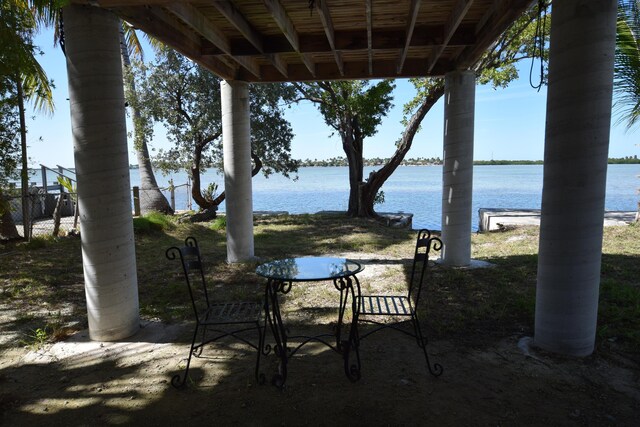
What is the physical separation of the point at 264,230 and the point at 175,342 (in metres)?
7.52

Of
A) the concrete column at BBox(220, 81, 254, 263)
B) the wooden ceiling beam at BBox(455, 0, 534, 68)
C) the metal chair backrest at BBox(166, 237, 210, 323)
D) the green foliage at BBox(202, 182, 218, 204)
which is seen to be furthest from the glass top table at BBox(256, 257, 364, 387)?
the green foliage at BBox(202, 182, 218, 204)

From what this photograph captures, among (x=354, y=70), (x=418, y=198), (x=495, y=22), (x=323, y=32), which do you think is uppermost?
(x=323, y=32)

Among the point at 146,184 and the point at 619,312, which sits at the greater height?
the point at 146,184

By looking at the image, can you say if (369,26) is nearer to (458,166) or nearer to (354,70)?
(354,70)

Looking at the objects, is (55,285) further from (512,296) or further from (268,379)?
(512,296)

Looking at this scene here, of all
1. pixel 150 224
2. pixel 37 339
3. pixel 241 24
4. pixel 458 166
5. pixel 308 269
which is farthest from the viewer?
pixel 150 224

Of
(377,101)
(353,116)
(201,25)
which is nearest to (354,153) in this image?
(353,116)

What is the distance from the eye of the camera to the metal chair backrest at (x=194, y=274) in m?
3.10

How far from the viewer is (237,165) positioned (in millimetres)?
6859

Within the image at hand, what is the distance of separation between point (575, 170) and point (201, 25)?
13.4 ft

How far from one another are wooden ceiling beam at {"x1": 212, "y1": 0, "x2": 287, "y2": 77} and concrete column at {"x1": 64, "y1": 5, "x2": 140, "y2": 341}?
1025mm

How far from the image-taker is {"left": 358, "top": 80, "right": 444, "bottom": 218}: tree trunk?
11.0 m

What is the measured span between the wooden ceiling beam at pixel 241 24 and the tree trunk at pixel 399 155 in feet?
20.4

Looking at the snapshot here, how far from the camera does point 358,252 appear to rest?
818cm
